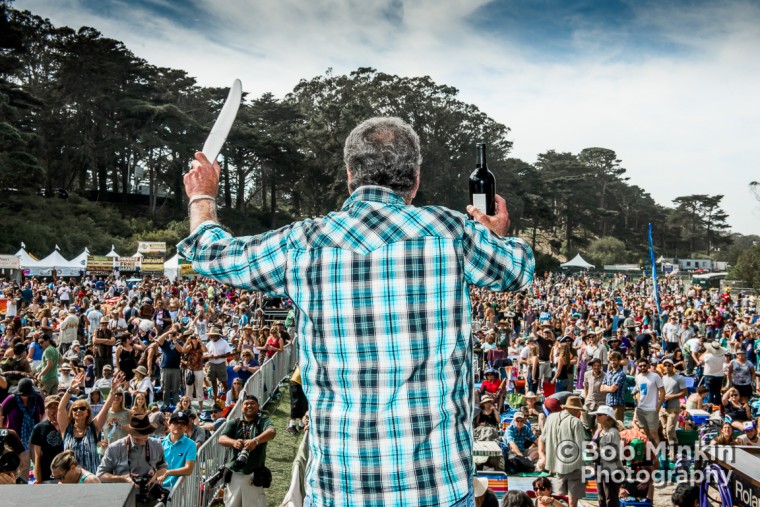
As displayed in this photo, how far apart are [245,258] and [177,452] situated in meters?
5.69

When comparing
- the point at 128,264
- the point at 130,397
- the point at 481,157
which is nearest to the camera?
the point at 481,157

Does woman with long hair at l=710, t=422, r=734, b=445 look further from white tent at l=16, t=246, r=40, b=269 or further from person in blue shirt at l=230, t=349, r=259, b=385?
white tent at l=16, t=246, r=40, b=269

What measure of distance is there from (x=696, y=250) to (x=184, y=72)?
71.3 metres

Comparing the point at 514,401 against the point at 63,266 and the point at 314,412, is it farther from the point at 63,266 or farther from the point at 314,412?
the point at 63,266

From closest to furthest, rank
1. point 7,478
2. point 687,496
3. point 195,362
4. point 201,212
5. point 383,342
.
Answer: point 383,342, point 201,212, point 687,496, point 7,478, point 195,362

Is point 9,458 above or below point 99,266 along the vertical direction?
below

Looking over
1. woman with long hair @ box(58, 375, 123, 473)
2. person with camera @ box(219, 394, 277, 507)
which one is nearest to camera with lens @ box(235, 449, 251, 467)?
person with camera @ box(219, 394, 277, 507)

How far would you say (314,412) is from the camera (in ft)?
4.80

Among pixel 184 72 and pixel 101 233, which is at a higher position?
pixel 184 72

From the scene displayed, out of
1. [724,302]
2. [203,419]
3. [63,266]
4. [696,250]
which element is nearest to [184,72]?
[63,266]

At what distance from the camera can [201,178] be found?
1704 millimetres

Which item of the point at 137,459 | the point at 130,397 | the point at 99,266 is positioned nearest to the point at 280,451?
the point at 130,397

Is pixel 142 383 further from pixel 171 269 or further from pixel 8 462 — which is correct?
pixel 171 269

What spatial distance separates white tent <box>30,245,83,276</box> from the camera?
29.1m
